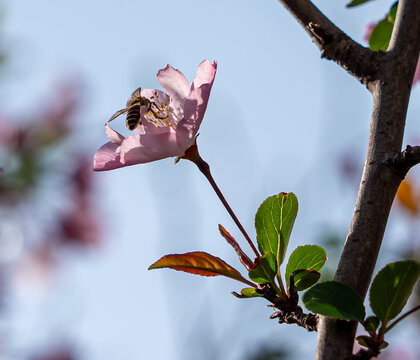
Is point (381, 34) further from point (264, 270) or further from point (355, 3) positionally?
point (264, 270)

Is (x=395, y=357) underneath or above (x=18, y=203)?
underneath

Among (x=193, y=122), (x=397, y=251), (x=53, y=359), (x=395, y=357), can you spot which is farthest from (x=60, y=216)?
(x=193, y=122)

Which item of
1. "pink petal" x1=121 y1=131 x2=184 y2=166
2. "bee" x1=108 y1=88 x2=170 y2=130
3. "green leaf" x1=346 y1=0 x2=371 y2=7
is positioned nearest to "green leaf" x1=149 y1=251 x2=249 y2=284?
"pink petal" x1=121 y1=131 x2=184 y2=166

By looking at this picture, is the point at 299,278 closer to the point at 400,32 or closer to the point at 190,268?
the point at 190,268

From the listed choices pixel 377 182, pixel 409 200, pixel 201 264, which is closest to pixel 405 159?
pixel 377 182

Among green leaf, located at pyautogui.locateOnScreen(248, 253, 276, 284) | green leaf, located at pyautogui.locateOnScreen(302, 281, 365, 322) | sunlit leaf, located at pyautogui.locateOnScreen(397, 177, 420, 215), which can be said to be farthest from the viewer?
sunlit leaf, located at pyautogui.locateOnScreen(397, 177, 420, 215)

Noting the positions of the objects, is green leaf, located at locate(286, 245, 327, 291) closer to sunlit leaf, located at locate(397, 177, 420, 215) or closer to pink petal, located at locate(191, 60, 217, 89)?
pink petal, located at locate(191, 60, 217, 89)

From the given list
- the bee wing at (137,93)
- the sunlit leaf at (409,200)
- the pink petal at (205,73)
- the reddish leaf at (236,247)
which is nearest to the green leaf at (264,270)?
the reddish leaf at (236,247)
